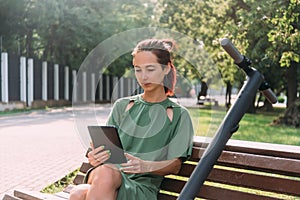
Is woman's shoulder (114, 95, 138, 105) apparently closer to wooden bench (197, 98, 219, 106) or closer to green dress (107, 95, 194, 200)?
green dress (107, 95, 194, 200)

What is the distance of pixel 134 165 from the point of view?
2.36 metres

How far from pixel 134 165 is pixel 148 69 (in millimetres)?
546

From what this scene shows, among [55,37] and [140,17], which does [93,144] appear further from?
[140,17]

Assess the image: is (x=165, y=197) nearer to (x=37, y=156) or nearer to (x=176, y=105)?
(x=176, y=105)

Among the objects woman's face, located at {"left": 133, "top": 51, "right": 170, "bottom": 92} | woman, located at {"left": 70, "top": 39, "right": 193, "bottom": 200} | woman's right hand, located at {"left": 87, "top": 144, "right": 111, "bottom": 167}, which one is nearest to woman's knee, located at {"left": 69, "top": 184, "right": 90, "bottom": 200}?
woman, located at {"left": 70, "top": 39, "right": 193, "bottom": 200}

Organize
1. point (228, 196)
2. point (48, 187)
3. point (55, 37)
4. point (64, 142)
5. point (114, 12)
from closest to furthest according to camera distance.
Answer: point (228, 196) → point (48, 187) → point (64, 142) → point (55, 37) → point (114, 12)

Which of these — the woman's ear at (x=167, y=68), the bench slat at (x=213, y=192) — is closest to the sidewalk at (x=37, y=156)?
the woman's ear at (x=167, y=68)

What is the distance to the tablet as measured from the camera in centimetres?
221

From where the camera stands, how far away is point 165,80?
2500mm

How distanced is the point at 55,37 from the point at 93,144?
1032 inches

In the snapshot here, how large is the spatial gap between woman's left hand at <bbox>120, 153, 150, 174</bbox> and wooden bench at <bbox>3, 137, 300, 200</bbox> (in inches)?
14.1

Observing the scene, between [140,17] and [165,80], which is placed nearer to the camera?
[165,80]

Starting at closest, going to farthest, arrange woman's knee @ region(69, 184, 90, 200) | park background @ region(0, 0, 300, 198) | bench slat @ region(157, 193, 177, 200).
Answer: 1. woman's knee @ region(69, 184, 90, 200)
2. bench slat @ region(157, 193, 177, 200)
3. park background @ region(0, 0, 300, 198)

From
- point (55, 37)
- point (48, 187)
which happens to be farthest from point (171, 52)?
point (55, 37)
